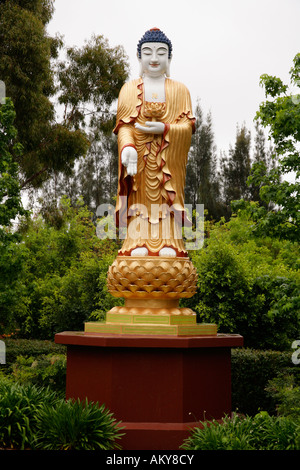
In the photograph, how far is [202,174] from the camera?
26984mm

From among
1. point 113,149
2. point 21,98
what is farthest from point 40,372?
point 113,149

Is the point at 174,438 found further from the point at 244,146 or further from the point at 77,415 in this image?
the point at 244,146

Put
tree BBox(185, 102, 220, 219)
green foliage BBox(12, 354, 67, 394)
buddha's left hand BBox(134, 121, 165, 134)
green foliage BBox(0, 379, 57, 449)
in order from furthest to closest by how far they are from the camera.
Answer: tree BBox(185, 102, 220, 219) → green foliage BBox(12, 354, 67, 394) → buddha's left hand BBox(134, 121, 165, 134) → green foliage BBox(0, 379, 57, 449)

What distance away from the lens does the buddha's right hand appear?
281 inches

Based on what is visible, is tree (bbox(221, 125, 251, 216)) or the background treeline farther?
tree (bbox(221, 125, 251, 216))

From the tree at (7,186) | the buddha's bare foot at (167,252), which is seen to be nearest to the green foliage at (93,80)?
the tree at (7,186)

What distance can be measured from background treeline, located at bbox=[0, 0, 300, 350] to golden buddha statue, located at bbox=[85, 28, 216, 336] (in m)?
1.25

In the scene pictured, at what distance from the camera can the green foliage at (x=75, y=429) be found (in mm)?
5457

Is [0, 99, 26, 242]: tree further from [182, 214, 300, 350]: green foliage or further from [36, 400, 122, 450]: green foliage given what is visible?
[36, 400, 122, 450]: green foliage

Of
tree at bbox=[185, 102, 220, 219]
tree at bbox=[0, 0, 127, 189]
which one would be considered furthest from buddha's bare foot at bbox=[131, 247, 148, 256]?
tree at bbox=[185, 102, 220, 219]

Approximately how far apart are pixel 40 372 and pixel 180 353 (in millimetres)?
4165

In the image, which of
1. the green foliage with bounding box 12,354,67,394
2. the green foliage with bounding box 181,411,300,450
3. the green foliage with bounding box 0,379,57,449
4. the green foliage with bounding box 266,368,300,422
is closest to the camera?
the green foliage with bounding box 181,411,300,450

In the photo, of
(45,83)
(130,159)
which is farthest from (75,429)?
(45,83)

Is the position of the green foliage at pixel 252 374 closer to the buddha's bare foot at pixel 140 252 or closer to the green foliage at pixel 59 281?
the green foliage at pixel 59 281
